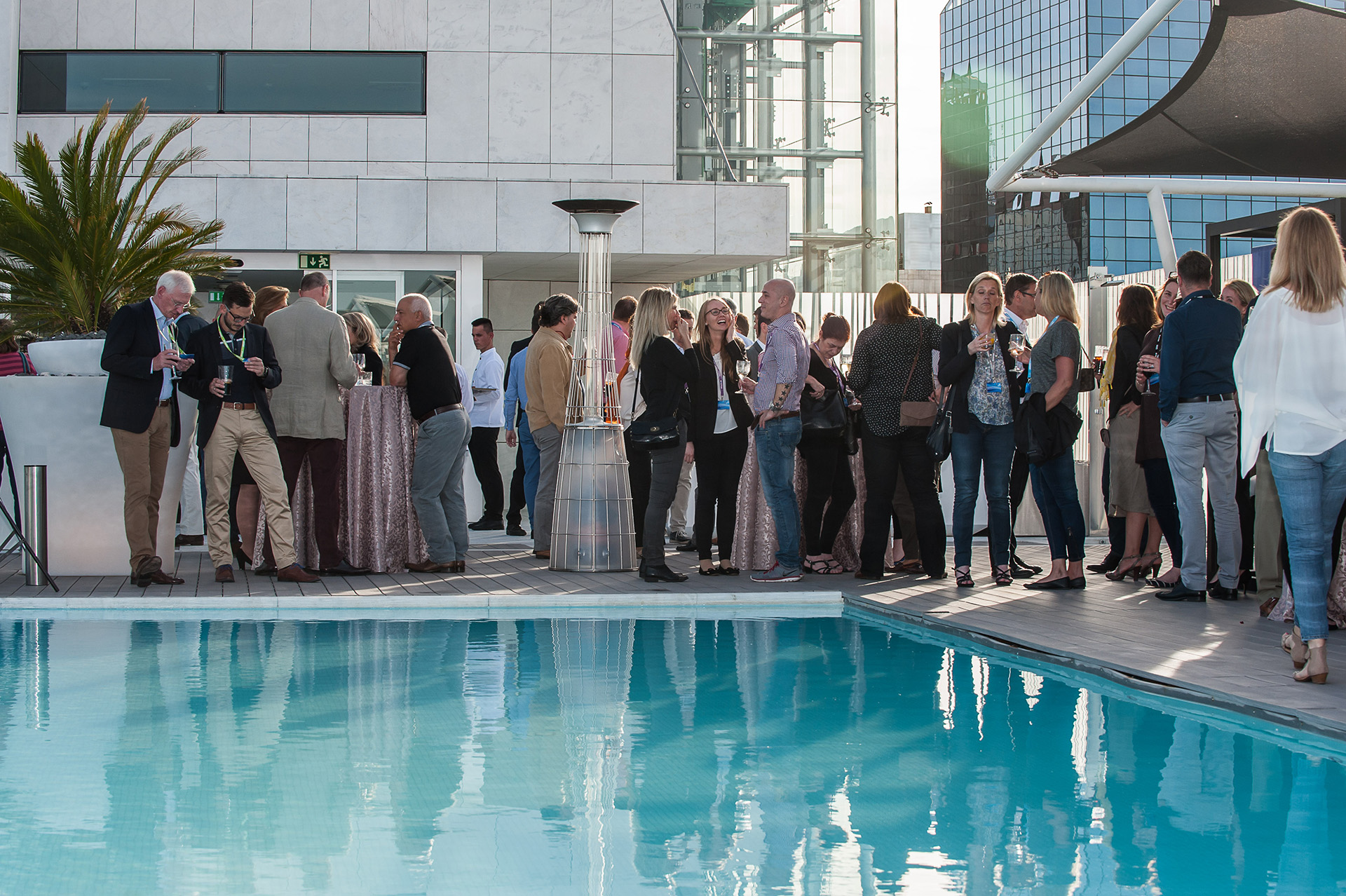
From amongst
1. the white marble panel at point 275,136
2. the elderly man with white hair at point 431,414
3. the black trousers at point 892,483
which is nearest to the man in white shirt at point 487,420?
the elderly man with white hair at point 431,414

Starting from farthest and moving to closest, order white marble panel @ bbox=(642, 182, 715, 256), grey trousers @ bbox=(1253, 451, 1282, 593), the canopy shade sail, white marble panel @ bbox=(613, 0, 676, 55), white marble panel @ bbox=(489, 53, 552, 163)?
white marble panel @ bbox=(613, 0, 676, 55) < white marble panel @ bbox=(489, 53, 552, 163) < white marble panel @ bbox=(642, 182, 715, 256) < the canopy shade sail < grey trousers @ bbox=(1253, 451, 1282, 593)

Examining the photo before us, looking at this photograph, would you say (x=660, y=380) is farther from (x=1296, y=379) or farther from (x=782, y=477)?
(x=1296, y=379)

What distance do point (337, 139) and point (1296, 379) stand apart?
47.0ft

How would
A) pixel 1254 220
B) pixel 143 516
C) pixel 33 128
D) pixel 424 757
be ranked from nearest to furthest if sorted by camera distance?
pixel 424 757
pixel 143 516
pixel 1254 220
pixel 33 128

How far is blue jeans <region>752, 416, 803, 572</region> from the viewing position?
8562 millimetres

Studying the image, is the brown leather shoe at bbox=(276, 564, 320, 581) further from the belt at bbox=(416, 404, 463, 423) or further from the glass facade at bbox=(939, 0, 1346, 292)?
the glass facade at bbox=(939, 0, 1346, 292)

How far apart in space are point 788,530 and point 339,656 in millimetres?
3389

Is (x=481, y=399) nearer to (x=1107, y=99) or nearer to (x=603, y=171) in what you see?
(x=603, y=171)

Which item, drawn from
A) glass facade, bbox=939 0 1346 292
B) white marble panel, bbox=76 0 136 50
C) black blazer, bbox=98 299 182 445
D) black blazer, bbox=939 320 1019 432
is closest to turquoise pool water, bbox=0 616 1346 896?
black blazer, bbox=98 299 182 445

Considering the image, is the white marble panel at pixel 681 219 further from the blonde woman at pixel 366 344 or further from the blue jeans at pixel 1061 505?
the blue jeans at pixel 1061 505

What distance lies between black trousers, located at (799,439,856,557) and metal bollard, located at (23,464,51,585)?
5.03 metres

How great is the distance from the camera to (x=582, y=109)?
1748 centimetres

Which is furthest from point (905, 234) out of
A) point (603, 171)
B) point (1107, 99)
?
point (603, 171)

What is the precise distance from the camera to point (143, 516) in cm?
845
